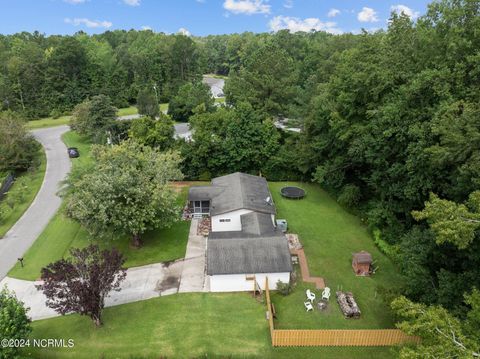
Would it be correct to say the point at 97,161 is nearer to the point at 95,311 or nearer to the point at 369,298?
the point at 95,311

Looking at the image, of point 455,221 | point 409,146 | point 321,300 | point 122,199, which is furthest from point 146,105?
point 455,221

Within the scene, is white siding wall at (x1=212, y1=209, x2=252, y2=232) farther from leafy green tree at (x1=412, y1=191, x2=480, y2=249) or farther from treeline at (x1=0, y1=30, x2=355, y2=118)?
treeline at (x1=0, y1=30, x2=355, y2=118)

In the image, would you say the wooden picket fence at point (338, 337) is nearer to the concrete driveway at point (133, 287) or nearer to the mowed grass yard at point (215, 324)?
the mowed grass yard at point (215, 324)

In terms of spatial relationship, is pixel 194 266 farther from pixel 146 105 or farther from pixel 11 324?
pixel 146 105

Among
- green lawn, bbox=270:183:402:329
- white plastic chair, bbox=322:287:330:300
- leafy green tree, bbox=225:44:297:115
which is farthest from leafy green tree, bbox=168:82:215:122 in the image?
white plastic chair, bbox=322:287:330:300

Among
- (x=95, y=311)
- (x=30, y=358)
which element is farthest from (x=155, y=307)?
(x=30, y=358)

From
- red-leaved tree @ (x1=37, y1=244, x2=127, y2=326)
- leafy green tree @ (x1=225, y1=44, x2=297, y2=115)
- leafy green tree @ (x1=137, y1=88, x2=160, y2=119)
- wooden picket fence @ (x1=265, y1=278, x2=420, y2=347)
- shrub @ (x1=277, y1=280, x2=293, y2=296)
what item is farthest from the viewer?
leafy green tree @ (x1=137, y1=88, x2=160, y2=119)
